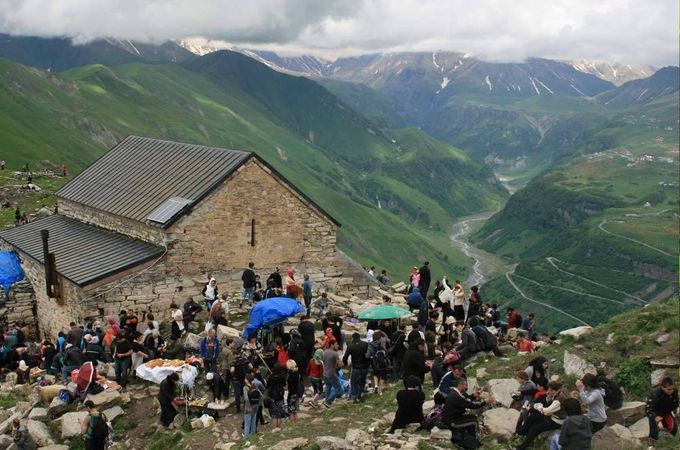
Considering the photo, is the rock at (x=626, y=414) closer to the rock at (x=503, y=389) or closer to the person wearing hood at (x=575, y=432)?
the rock at (x=503, y=389)

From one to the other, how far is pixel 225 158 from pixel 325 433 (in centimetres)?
1821

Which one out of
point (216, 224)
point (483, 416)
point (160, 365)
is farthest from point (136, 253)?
point (483, 416)

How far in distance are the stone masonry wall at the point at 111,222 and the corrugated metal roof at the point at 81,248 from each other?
0.28 meters

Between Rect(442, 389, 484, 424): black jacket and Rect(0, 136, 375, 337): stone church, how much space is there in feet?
52.9

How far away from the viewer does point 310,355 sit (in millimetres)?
21953

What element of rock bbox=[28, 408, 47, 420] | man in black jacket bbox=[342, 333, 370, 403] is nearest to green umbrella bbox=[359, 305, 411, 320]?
man in black jacket bbox=[342, 333, 370, 403]

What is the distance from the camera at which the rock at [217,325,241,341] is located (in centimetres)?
2339

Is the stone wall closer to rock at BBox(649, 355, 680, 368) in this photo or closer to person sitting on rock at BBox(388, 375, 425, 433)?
person sitting on rock at BBox(388, 375, 425, 433)

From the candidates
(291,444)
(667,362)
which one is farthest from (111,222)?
(667,362)

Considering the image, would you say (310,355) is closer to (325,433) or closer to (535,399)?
(325,433)

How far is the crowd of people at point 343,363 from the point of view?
51.6 feet

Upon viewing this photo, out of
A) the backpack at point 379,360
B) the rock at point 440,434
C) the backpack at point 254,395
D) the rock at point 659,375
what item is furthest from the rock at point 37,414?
the rock at point 659,375

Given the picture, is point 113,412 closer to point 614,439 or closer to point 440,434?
point 440,434

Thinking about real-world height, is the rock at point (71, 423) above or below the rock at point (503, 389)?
below
